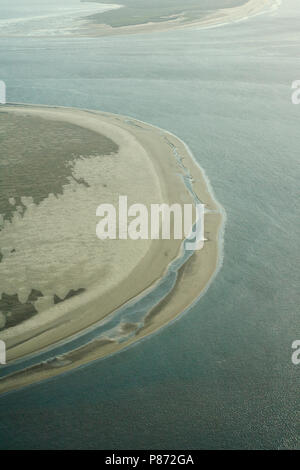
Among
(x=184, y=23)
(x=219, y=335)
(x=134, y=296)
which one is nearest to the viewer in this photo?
(x=219, y=335)

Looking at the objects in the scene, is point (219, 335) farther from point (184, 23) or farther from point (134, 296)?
point (184, 23)

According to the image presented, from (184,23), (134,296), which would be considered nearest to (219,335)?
(134,296)

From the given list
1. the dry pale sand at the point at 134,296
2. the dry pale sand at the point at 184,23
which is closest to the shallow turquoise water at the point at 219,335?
the dry pale sand at the point at 134,296

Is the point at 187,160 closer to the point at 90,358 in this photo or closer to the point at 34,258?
the point at 34,258

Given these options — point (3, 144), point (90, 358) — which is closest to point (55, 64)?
point (3, 144)

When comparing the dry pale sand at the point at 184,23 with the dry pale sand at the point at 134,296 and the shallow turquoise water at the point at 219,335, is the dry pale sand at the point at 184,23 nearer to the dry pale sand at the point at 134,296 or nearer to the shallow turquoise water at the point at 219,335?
the shallow turquoise water at the point at 219,335
